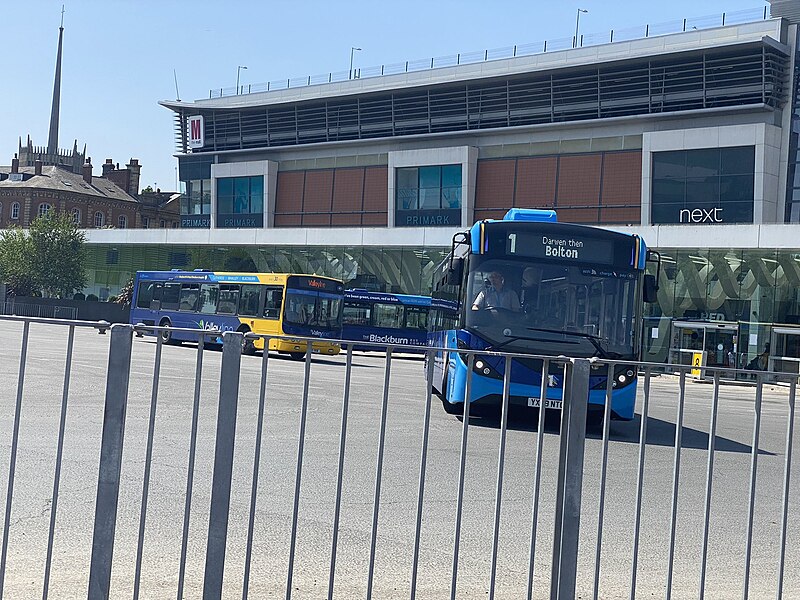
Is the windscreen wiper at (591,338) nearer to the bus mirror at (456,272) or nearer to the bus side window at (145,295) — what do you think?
the bus mirror at (456,272)

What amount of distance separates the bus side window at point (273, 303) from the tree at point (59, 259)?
42.8m

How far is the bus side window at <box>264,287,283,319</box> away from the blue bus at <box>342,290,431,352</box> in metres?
11.9

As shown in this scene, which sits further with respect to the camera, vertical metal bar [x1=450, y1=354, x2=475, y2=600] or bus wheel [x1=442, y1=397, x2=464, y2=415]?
bus wheel [x1=442, y1=397, x2=464, y2=415]

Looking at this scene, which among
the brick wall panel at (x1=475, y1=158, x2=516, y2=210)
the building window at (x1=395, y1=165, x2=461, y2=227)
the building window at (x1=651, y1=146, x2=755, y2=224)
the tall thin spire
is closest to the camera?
the building window at (x1=651, y1=146, x2=755, y2=224)

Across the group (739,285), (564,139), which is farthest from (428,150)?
(739,285)

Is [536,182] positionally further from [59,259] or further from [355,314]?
[59,259]

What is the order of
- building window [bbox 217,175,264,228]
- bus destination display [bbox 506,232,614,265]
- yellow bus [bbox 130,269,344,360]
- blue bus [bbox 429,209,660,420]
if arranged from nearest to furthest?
blue bus [bbox 429,209,660,420] → bus destination display [bbox 506,232,614,265] → yellow bus [bbox 130,269,344,360] → building window [bbox 217,175,264,228]

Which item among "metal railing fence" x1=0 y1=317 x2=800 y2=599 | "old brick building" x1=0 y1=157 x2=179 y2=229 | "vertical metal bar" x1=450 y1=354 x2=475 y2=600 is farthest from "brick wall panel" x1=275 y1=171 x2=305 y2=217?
"vertical metal bar" x1=450 y1=354 x2=475 y2=600

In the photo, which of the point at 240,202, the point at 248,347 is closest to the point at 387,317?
the point at 240,202

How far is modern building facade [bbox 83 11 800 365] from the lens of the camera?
4703 cm

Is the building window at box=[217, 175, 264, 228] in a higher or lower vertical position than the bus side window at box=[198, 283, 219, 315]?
higher

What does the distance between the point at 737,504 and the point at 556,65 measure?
157ft

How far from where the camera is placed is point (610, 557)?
23.3 ft

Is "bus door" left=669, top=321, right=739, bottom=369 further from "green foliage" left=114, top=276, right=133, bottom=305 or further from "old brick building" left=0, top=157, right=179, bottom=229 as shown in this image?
"old brick building" left=0, top=157, right=179, bottom=229
